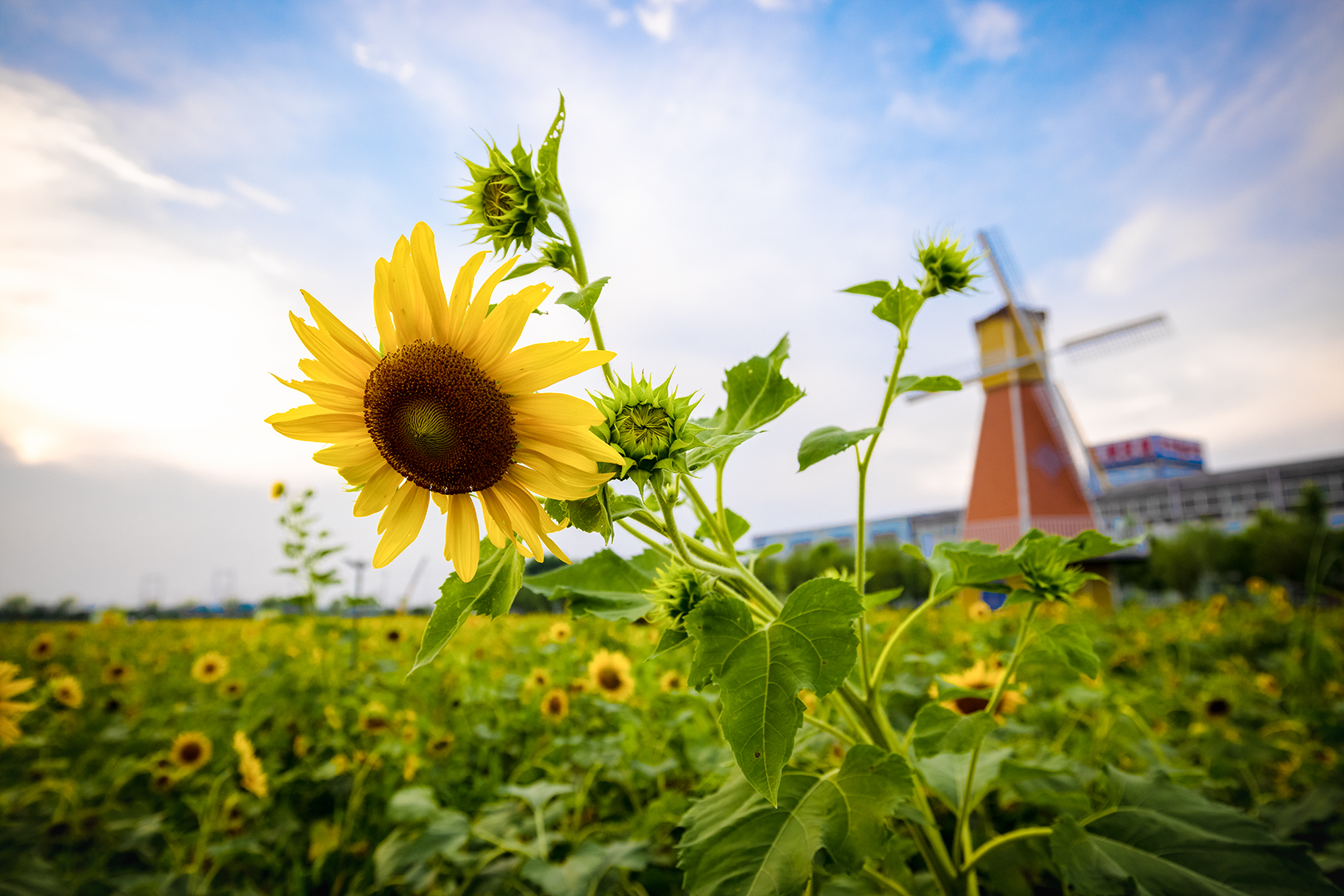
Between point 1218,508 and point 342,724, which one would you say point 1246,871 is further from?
point 1218,508

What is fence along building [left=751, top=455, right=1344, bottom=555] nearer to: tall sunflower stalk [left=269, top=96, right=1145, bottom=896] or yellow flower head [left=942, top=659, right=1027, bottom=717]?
yellow flower head [left=942, top=659, right=1027, bottom=717]

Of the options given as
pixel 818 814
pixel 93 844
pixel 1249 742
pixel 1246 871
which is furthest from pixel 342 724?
pixel 1249 742

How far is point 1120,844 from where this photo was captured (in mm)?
1071

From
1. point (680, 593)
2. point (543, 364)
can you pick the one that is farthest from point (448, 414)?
point (680, 593)

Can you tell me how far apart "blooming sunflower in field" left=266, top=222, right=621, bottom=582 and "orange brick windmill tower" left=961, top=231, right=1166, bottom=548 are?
16.0m

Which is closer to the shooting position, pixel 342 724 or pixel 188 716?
pixel 342 724

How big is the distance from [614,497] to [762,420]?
0.26 m

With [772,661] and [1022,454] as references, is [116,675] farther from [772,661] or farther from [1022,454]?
[1022,454]

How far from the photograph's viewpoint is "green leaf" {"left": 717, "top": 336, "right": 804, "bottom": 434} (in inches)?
35.5

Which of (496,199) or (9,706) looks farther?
(9,706)

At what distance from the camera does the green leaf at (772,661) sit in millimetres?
678

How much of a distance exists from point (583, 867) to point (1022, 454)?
1666 centimetres

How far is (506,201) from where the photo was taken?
813 mm

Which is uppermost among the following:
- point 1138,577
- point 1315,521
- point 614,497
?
point 614,497
